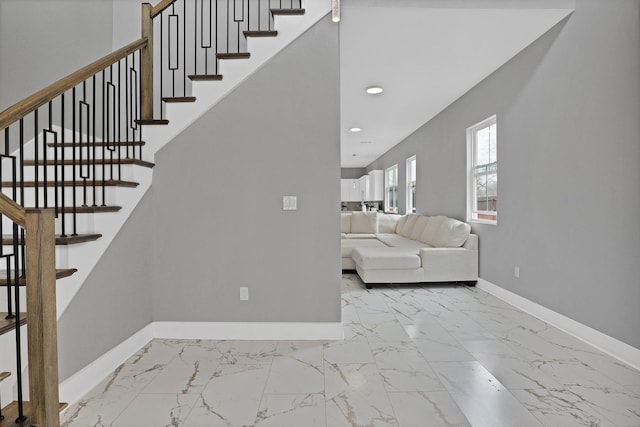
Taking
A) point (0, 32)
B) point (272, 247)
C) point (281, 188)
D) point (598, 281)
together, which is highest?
point (0, 32)

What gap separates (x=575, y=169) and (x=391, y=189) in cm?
686

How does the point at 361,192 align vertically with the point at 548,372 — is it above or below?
above

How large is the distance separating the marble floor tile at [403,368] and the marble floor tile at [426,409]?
7 centimetres

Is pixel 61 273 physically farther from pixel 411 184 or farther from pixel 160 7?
pixel 411 184

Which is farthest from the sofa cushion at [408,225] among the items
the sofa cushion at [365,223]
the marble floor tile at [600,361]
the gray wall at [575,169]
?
the marble floor tile at [600,361]

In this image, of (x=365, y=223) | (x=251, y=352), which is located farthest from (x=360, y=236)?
(x=251, y=352)

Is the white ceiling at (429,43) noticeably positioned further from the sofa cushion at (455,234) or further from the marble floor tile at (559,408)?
the marble floor tile at (559,408)

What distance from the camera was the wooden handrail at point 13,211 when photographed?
1.36 m

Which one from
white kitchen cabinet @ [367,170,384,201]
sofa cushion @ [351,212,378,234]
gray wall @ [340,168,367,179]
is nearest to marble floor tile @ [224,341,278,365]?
sofa cushion @ [351,212,378,234]

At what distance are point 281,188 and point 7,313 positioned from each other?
1.76 meters

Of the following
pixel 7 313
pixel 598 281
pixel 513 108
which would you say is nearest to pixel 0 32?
pixel 7 313

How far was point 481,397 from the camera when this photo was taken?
6.36 ft

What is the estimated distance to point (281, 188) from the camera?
2785 mm

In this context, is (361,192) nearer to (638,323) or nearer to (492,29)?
(492,29)
